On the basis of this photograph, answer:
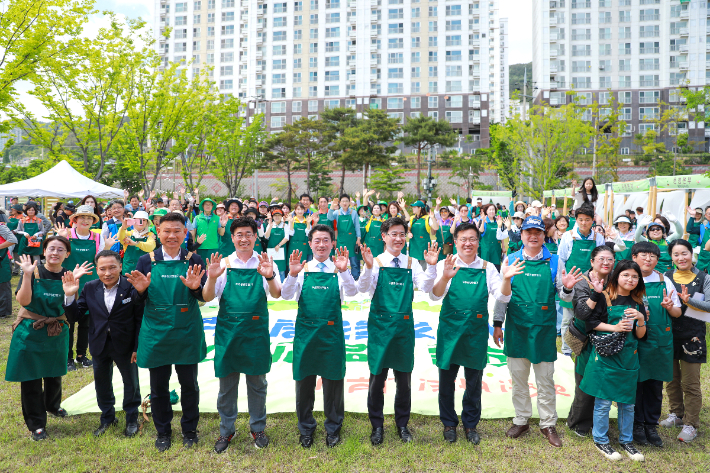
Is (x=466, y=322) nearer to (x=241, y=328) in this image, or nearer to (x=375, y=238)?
(x=241, y=328)

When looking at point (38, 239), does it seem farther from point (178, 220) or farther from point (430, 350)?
point (430, 350)

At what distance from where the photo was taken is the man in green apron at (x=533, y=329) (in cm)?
409

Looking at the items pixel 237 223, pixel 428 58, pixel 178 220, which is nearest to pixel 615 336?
pixel 237 223

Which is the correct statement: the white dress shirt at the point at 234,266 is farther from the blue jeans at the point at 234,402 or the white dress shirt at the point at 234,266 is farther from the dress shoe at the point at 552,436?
the dress shoe at the point at 552,436

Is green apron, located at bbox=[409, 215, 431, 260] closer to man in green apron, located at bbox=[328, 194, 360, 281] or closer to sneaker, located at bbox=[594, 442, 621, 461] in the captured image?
man in green apron, located at bbox=[328, 194, 360, 281]

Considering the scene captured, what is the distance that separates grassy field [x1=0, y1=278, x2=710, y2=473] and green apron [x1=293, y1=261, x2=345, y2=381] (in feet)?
2.15

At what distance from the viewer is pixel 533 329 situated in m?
4.09

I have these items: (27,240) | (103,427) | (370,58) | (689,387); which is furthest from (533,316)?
(370,58)

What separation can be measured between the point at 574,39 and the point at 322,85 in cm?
2773

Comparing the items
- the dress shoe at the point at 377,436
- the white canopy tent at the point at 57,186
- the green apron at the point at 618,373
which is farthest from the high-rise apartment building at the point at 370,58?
the dress shoe at the point at 377,436

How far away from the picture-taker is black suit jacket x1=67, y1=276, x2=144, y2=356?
418 cm

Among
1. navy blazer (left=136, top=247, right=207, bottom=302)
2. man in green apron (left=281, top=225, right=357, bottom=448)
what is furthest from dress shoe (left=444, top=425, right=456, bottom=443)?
navy blazer (left=136, top=247, right=207, bottom=302)

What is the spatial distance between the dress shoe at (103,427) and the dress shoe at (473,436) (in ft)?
10.7

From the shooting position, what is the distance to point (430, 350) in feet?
20.7
